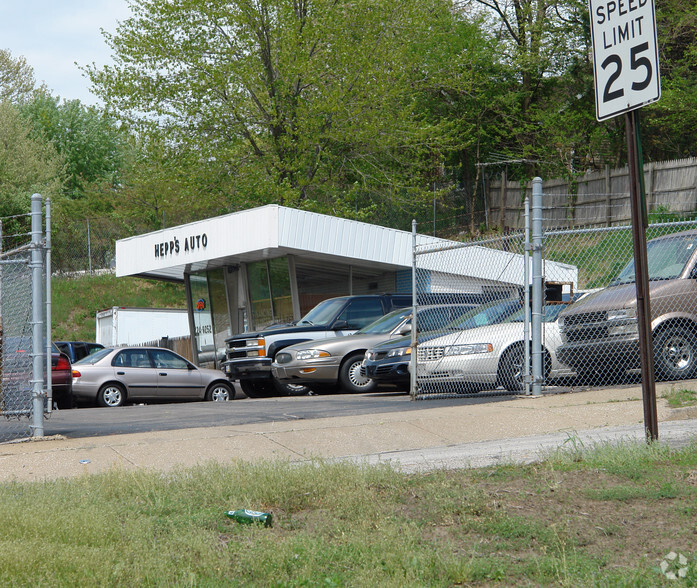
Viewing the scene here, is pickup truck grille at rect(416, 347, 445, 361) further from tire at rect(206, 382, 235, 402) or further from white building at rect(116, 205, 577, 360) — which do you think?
tire at rect(206, 382, 235, 402)

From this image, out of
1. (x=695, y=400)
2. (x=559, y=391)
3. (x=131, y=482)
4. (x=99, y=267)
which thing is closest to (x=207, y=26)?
(x=99, y=267)

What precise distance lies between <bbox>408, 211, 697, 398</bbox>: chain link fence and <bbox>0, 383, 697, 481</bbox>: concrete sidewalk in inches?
38.7

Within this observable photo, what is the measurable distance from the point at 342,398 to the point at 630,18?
28.2ft

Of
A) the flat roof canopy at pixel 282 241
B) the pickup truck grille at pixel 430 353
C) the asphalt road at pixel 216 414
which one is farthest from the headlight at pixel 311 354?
the flat roof canopy at pixel 282 241

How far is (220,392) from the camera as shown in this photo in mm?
19484

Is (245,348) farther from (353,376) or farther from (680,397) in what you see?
(680,397)

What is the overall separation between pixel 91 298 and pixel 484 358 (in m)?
32.3

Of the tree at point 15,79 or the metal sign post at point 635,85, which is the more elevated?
the tree at point 15,79

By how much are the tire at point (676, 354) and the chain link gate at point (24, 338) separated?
759cm

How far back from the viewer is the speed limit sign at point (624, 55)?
674 centimetres

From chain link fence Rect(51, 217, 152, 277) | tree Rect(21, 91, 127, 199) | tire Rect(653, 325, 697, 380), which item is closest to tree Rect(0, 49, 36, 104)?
tree Rect(21, 91, 127, 199)

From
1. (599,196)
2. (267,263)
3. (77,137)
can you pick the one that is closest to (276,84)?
(267,263)

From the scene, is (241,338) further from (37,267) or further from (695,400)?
(695,400)

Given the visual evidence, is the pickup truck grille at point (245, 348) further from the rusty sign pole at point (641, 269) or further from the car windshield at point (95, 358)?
the rusty sign pole at point (641, 269)
